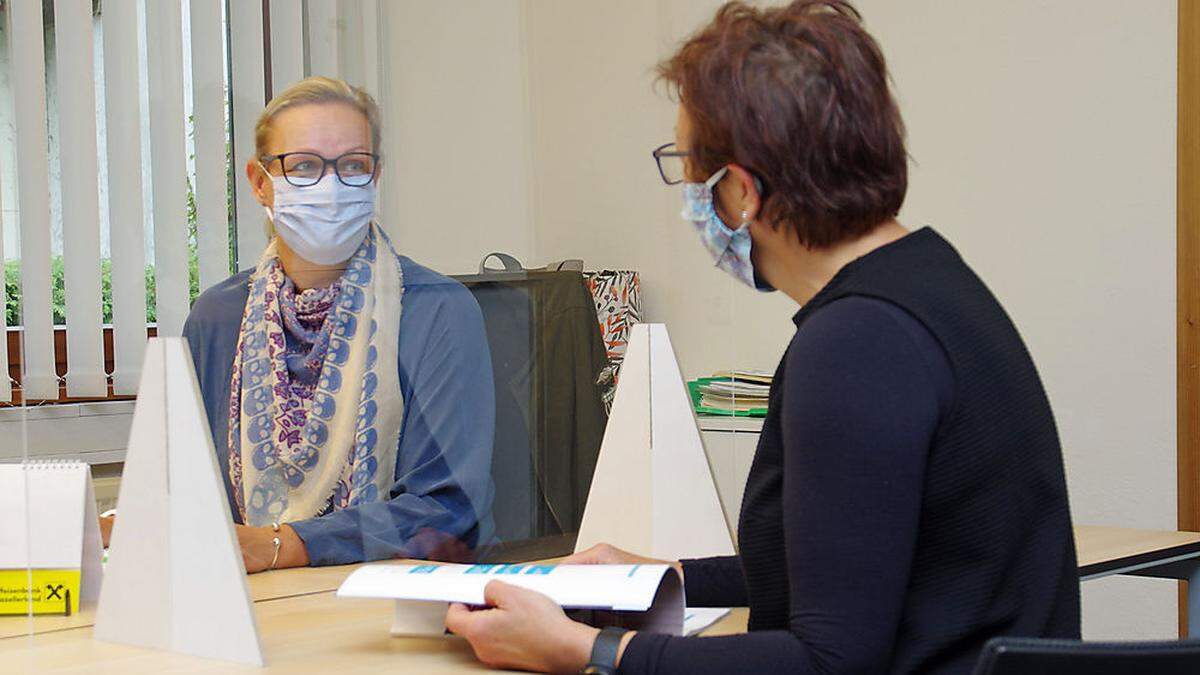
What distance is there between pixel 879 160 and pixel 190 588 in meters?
0.72

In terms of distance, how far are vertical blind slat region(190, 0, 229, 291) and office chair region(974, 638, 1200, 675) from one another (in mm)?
901

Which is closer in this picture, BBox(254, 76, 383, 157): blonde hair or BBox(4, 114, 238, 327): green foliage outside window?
BBox(4, 114, 238, 327): green foliage outside window

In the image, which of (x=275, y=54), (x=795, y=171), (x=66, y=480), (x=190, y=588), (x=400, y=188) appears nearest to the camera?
(x=795, y=171)

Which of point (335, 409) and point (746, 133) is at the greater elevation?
point (746, 133)

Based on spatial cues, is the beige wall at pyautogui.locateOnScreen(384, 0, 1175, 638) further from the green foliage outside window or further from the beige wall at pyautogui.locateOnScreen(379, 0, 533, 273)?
the green foliage outside window

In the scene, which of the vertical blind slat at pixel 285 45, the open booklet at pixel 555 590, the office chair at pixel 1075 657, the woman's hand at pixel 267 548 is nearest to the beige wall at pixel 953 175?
the vertical blind slat at pixel 285 45

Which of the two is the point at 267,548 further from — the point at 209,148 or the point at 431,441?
the point at 209,148

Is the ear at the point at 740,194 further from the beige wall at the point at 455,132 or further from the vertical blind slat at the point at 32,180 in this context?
the vertical blind slat at the point at 32,180

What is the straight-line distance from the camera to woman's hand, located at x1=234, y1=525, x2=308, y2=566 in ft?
4.52

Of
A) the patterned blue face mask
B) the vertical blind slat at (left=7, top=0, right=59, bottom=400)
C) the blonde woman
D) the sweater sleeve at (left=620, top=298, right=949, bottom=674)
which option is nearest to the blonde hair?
the blonde woman

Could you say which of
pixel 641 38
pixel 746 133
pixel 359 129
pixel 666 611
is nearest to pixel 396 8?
pixel 359 129

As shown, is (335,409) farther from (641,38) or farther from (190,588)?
(641,38)

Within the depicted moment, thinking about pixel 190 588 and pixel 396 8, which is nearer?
pixel 190 588

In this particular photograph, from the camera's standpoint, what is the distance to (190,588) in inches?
46.4
